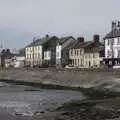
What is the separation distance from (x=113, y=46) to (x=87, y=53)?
1697cm

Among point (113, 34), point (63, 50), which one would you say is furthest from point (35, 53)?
point (113, 34)

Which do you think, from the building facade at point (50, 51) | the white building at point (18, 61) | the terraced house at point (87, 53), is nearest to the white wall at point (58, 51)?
the building facade at point (50, 51)

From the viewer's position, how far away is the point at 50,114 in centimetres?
3609

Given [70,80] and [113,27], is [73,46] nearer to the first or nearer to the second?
[113,27]

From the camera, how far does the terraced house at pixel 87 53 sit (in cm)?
11200

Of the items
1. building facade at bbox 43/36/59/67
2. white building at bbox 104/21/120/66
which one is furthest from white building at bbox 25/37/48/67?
white building at bbox 104/21/120/66

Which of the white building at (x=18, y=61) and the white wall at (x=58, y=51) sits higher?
the white wall at (x=58, y=51)

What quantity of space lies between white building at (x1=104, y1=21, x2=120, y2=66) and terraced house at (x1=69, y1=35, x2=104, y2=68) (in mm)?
5534

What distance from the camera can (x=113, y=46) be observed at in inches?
3984

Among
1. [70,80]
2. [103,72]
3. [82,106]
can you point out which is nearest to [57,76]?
[70,80]

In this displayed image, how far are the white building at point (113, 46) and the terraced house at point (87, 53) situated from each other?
5.53 m

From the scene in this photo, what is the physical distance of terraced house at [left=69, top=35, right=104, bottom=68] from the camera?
112 metres

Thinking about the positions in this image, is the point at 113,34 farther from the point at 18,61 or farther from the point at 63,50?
the point at 18,61

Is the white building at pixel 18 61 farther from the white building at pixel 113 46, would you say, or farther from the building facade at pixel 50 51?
the white building at pixel 113 46
